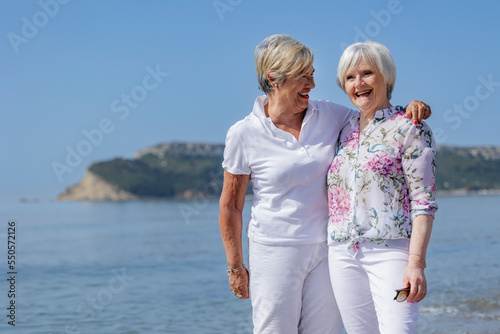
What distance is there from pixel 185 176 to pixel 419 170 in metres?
103

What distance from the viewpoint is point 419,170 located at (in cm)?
254

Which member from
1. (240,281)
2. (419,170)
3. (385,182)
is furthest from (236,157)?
(419,170)

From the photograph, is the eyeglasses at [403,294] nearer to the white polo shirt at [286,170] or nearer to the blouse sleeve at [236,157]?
the white polo shirt at [286,170]

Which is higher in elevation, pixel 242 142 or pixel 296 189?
pixel 242 142

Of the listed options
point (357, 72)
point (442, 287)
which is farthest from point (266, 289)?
point (442, 287)

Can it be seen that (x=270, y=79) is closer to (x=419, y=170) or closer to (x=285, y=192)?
(x=285, y=192)

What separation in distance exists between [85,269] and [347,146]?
54.1 feet

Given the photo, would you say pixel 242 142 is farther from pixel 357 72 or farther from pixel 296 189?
pixel 357 72

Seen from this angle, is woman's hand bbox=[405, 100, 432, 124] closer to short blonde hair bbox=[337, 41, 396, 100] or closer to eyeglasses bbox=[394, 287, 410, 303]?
short blonde hair bbox=[337, 41, 396, 100]

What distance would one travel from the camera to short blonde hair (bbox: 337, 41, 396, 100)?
8.78ft

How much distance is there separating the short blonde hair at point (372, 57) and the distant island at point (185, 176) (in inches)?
3501

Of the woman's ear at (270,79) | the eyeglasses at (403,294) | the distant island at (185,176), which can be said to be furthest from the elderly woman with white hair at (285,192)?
the distant island at (185,176)

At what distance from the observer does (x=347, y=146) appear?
9.36 ft

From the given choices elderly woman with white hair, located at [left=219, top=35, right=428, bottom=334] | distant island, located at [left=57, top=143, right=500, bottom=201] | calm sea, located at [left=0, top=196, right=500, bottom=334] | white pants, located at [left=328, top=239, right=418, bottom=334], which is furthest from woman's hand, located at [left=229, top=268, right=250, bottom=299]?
distant island, located at [left=57, top=143, right=500, bottom=201]
